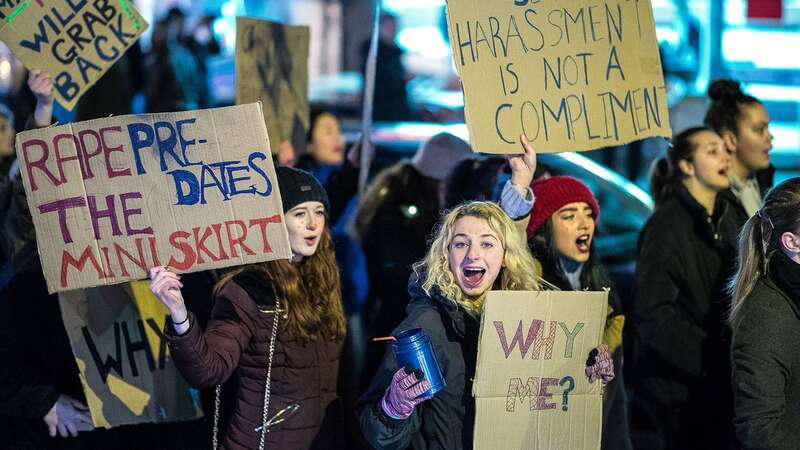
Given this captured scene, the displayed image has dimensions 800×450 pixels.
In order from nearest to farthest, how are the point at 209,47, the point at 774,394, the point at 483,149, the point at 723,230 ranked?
the point at 774,394
the point at 483,149
the point at 723,230
the point at 209,47

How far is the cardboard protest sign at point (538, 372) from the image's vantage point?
4164mm

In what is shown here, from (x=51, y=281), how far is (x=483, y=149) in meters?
1.78

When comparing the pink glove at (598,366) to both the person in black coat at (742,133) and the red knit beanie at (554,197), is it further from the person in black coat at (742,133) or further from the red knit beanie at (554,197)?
the person in black coat at (742,133)

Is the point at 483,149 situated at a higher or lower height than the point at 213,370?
higher

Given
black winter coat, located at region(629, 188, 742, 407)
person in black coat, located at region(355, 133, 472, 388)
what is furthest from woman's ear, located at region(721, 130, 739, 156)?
person in black coat, located at region(355, 133, 472, 388)

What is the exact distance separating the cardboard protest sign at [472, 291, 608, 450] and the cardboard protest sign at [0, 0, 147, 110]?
259 cm

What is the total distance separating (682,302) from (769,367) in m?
1.62

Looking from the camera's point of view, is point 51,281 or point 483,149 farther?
point 483,149

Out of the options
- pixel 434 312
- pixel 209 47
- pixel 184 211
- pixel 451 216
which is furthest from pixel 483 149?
pixel 209 47

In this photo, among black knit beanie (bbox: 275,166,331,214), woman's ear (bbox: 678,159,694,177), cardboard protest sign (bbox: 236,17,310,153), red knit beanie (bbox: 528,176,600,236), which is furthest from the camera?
cardboard protest sign (bbox: 236,17,310,153)

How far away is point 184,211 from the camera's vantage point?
450 cm

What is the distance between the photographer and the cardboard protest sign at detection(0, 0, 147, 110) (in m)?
5.65

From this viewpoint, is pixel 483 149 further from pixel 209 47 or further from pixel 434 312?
pixel 209 47

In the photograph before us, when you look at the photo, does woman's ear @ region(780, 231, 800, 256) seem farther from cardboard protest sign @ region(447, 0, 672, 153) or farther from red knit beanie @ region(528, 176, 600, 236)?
red knit beanie @ region(528, 176, 600, 236)
